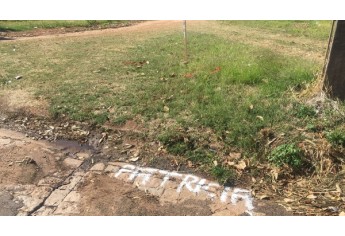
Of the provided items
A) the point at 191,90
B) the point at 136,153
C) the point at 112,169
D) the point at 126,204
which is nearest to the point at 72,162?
the point at 112,169

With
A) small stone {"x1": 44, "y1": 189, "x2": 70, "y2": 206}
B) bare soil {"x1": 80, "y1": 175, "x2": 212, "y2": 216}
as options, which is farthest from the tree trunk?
small stone {"x1": 44, "y1": 189, "x2": 70, "y2": 206}

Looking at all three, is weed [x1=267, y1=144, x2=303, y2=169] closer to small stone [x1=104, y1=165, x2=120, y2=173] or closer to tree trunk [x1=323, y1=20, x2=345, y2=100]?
tree trunk [x1=323, y1=20, x2=345, y2=100]

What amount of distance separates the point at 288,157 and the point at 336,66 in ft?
5.53

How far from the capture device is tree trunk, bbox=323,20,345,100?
4.98 metres

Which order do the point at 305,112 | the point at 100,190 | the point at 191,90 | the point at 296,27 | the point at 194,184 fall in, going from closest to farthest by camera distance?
the point at 100,190
the point at 194,184
the point at 305,112
the point at 191,90
the point at 296,27

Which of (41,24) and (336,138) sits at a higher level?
(41,24)

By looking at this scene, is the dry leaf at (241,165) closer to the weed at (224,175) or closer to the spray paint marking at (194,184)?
the weed at (224,175)

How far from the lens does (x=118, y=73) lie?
7.11 meters

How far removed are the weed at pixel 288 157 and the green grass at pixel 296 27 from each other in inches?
262

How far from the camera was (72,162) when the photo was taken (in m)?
4.65

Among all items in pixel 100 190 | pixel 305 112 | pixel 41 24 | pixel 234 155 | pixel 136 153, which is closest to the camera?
pixel 100 190

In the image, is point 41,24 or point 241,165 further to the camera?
point 41,24

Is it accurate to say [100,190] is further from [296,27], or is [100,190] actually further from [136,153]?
[296,27]

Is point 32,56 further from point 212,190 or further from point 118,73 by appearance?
point 212,190
